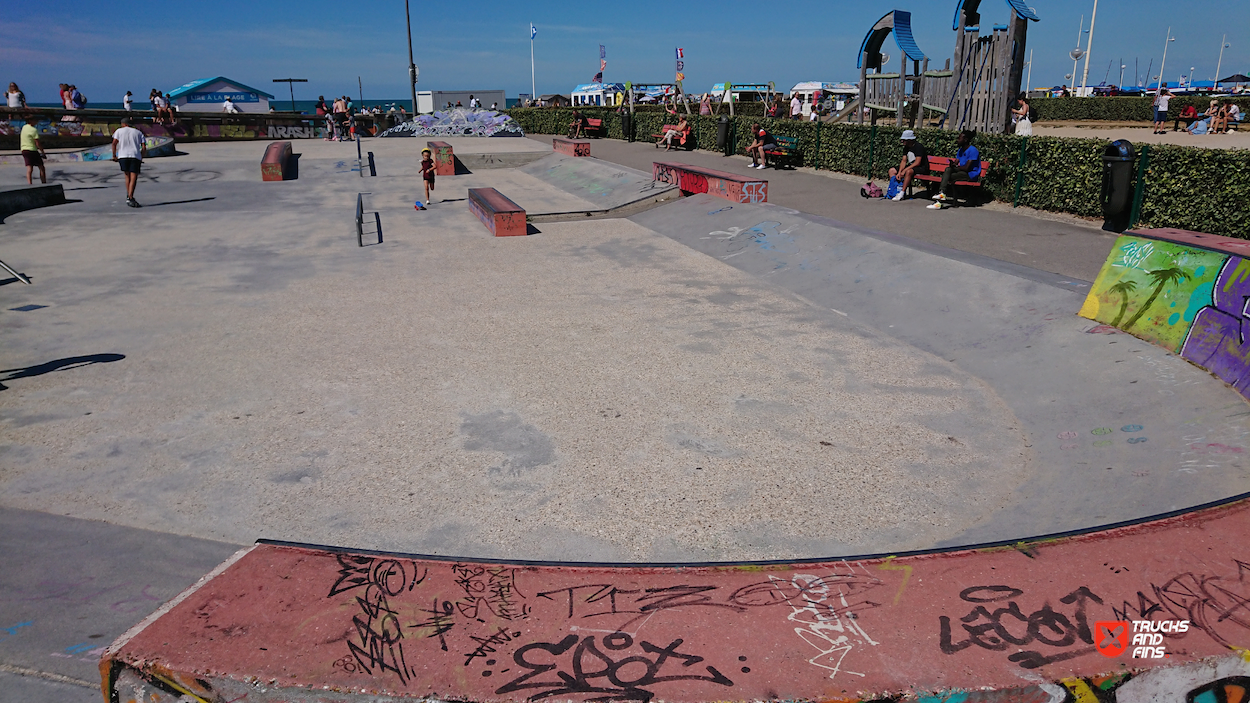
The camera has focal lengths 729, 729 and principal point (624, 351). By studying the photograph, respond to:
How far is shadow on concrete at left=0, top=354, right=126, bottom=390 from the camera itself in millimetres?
6898

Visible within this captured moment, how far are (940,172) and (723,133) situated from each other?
1041 centimetres

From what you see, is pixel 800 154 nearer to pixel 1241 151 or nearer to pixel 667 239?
pixel 667 239

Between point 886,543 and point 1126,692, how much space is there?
1759mm

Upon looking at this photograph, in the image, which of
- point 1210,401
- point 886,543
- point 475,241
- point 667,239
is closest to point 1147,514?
point 886,543

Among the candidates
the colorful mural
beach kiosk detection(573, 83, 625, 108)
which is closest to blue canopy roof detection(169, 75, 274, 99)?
beach kiosk detection(573, 83, 625, 108)

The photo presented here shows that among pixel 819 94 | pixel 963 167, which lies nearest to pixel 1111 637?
pixel 963 167

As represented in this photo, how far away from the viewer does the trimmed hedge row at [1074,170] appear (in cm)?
1006

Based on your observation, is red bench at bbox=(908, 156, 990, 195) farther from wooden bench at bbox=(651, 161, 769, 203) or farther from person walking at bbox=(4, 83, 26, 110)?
person walking at bbox=(4, 83, 26, 110)

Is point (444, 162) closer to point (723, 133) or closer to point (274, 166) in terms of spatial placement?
point (274, 166)

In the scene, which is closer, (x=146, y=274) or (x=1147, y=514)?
(x=1147, y=514)

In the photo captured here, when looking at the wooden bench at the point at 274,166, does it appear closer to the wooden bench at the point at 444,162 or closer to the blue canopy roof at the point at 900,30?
the wooden bench at the point at 444,162

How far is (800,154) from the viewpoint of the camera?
20719mm

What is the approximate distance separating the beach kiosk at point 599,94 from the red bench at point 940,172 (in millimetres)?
50819

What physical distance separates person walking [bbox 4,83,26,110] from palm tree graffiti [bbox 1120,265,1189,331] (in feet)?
124
